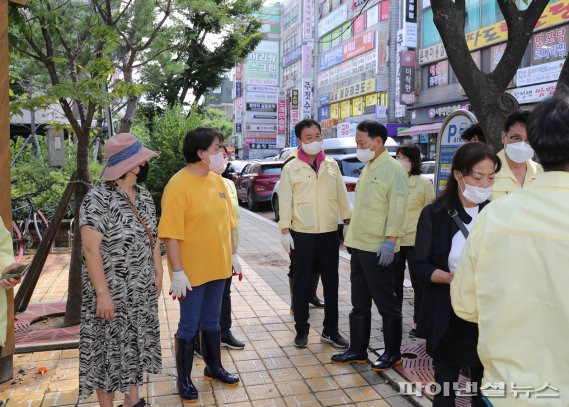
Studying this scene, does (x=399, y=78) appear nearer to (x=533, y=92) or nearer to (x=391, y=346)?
(x=533, y=92)

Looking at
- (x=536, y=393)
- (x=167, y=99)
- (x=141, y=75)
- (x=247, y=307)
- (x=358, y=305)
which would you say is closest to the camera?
(x=536, y=393)

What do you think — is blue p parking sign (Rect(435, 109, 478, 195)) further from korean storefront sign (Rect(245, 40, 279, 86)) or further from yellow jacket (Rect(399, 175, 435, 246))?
korean storefront sign (Rect(245, 40, 279, 86))

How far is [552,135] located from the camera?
1.48m

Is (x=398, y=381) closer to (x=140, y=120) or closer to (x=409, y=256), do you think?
(x=409, y=256)

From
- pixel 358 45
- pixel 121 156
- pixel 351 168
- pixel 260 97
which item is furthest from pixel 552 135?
pixel 260 97

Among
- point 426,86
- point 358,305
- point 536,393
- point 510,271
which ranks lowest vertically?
point 358,305

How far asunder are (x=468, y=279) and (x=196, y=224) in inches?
82.8

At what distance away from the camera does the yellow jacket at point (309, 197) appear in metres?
4.33

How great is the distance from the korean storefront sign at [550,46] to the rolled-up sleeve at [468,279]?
19.8m

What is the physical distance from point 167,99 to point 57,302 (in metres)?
12.5

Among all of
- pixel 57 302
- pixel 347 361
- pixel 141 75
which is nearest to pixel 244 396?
pixel 347 361

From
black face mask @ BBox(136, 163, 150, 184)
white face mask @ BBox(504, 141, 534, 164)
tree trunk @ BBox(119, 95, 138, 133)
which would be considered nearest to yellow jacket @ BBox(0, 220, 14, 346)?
black face mask @ BBox(136, 163, 150, 184)

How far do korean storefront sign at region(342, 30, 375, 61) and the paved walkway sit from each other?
3018cm

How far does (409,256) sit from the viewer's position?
4.66 meters
